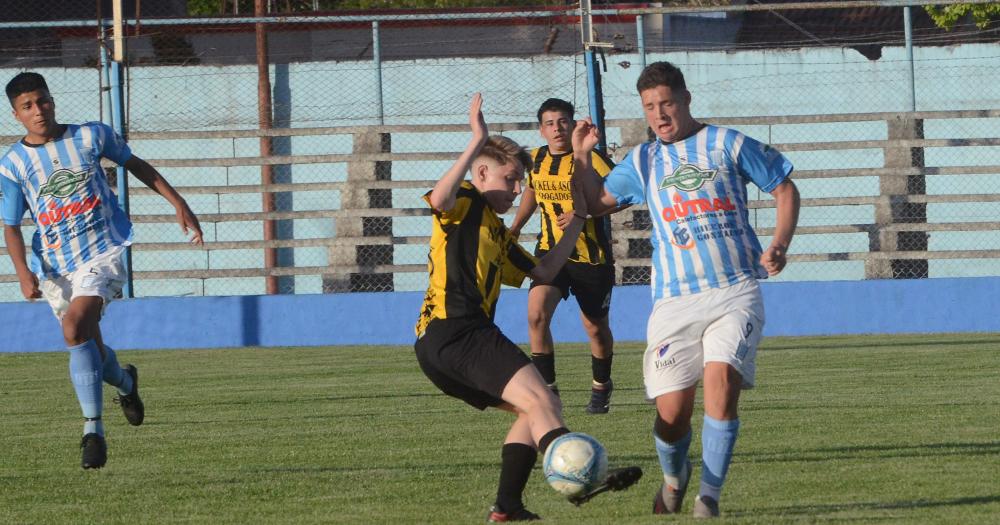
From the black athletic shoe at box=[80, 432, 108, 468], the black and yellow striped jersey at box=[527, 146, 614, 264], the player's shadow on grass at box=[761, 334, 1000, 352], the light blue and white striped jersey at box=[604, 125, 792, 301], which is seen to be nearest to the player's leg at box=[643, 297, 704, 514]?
the light blue and white striped jersey at box=[604, 125, 792, 301]

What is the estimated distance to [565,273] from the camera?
32.2 ft

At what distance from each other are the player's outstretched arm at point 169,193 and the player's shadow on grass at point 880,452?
3026 mm

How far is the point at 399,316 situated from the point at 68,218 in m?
9.02

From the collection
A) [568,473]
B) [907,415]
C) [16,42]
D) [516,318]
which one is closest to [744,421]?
[907,415]

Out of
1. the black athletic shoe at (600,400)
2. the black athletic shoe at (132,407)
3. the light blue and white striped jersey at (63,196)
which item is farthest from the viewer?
the black athletic shoe at (600,400)

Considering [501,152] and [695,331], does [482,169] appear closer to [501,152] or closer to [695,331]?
[501,152]

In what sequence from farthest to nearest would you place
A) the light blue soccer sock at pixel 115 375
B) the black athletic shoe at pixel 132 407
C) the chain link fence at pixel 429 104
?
the chain link fence at pixel 429 104
the black athletic shoe at pixel 132 407
the light blue soccer sock at pixel 115 375

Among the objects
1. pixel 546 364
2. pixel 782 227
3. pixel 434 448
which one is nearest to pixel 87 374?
pixel 434 448

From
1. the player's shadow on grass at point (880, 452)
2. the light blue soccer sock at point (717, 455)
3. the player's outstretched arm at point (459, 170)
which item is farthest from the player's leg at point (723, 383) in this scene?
the player's shadow on grass at point (880, 452)

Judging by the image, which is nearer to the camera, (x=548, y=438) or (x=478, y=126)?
(x=548, y=438)

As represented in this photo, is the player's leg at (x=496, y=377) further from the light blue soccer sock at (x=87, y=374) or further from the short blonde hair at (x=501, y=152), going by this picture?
the light blue soccer sock at (x=87, y=374)

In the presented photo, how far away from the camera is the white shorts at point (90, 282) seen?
25.8 feet

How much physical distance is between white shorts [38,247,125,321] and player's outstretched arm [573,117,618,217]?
292 cm

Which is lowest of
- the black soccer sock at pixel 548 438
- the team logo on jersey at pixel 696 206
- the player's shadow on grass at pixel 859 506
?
the player's shadow on grass at pixel 859 506
